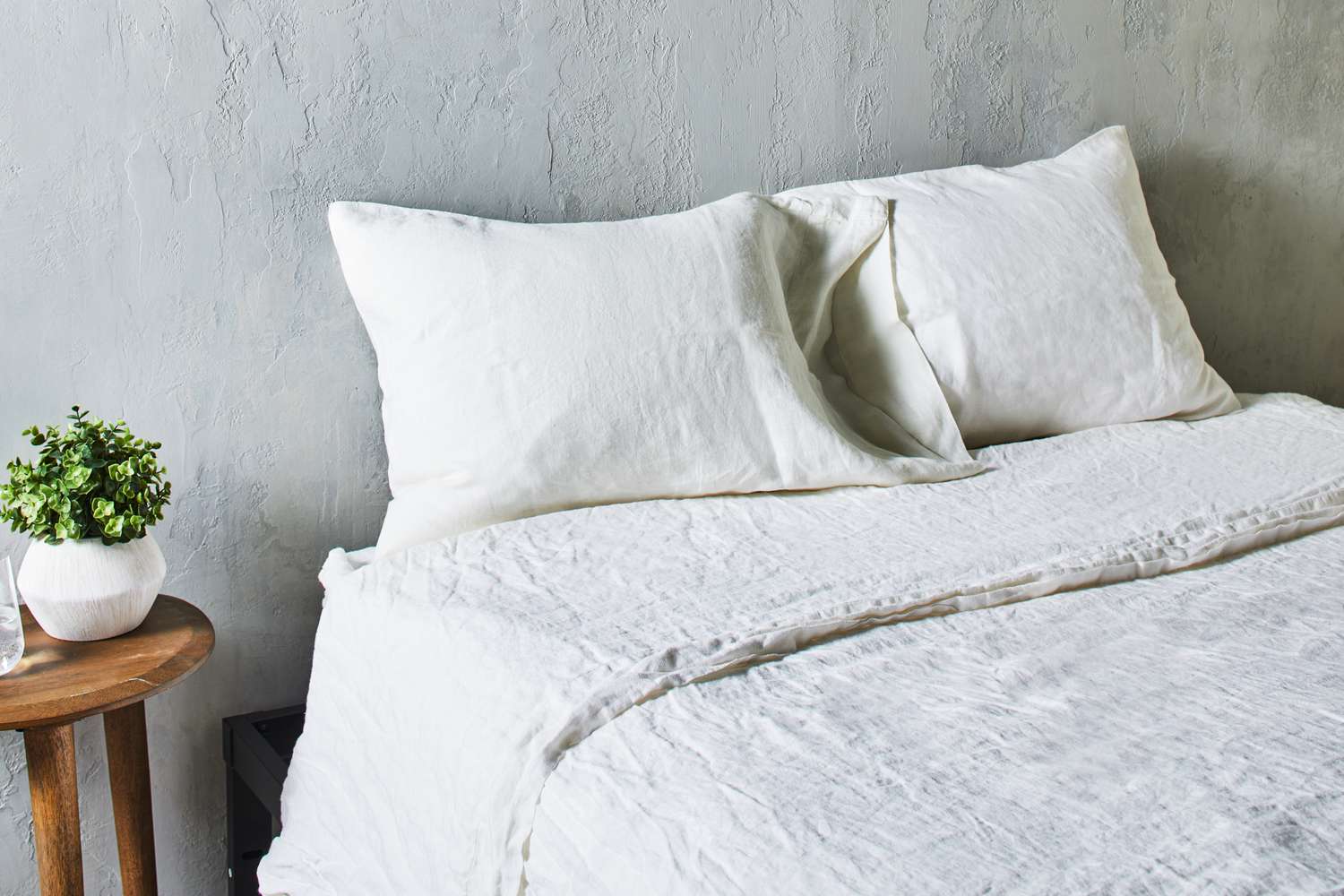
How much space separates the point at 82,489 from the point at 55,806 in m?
0.32

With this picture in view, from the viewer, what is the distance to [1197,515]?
1.32m

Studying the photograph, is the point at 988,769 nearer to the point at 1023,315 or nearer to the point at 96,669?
the point at 96,669

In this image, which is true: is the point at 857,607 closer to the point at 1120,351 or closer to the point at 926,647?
the point at 926,647

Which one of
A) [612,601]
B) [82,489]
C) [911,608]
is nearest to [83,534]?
[82,489]

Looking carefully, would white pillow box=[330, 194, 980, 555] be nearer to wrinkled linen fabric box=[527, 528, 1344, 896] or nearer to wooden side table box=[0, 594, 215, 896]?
wooden side table box=[0, 594, 215, 896]

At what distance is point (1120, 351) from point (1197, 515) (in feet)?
1.47

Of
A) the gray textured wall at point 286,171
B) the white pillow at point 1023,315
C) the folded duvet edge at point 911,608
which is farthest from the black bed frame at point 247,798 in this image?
the white pillow at point 1023,315

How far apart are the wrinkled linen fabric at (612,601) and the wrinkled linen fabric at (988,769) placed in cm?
4

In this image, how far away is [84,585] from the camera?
1248mm

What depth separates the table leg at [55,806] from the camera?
123cm

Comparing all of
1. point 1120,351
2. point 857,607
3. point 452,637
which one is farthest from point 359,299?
point 1120,351

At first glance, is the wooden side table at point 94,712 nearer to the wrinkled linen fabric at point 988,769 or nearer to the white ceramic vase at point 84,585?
the white ceramic vase at point 84,585

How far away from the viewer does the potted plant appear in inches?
49.3

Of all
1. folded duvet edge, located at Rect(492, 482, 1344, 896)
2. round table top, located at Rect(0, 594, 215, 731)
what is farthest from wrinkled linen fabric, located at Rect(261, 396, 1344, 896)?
round table top, located at Rect(0, 594, 215, 731)
